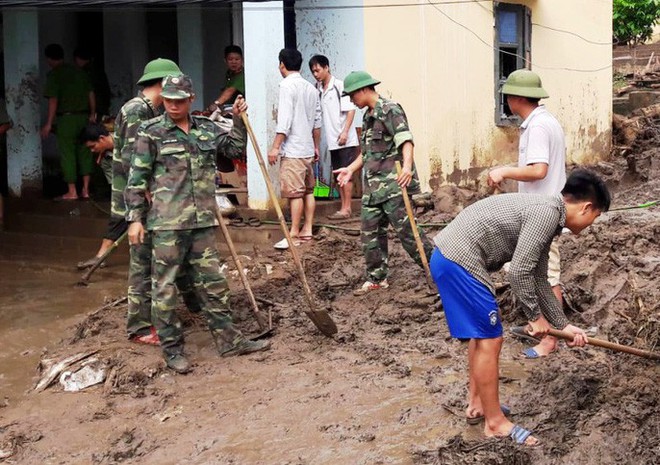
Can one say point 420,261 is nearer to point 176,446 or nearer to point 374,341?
point 374,341

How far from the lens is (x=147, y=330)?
7.27 meters

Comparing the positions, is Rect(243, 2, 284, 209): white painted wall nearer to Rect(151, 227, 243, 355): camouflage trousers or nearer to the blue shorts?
Rect(151, 227, 243, 355): camouflage trousers

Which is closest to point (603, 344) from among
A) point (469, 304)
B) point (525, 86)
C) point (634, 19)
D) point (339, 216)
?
point (469, 304)

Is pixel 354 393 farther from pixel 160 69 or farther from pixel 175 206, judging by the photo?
pixel 160 69

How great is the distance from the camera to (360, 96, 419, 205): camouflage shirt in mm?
8250

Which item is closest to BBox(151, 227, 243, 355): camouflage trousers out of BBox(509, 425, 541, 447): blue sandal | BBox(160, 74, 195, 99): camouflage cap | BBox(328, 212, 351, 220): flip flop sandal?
BBox(160, 74, 195, 99): camouflage cap

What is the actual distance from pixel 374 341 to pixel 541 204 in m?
2.51

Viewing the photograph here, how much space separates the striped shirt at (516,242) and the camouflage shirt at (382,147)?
9.91 feet

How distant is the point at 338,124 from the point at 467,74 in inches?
119

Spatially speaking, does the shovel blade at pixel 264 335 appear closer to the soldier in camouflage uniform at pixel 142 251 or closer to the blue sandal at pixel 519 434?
the soldier in camouflage uniform at pixel 142 251

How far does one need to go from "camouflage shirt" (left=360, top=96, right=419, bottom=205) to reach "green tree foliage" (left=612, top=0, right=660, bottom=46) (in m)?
16.6

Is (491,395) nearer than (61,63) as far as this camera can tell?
Yes

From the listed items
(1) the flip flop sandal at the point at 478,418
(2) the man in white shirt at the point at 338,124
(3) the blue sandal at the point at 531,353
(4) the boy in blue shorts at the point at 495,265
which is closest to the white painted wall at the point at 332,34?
(2) the man in white shirt at the point at 338,124

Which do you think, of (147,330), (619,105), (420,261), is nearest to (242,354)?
(147,330)
